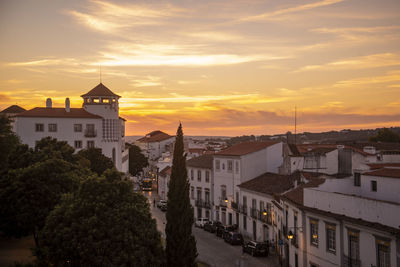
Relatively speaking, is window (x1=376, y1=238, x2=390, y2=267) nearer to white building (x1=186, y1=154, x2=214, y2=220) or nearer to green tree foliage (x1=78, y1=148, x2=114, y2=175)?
white building (x1=186, y1=154, x2=214, y2=220)

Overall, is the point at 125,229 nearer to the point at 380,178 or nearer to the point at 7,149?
the point at 380,178

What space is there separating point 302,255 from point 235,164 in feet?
Result: 76.8

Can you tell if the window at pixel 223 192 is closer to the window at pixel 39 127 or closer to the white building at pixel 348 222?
the white building at pixel 348 222

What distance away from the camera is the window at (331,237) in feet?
81.8

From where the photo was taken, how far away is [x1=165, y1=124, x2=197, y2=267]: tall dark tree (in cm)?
2898

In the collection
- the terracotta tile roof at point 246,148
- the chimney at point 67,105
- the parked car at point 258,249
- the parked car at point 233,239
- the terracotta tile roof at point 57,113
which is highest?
the chimney at point 67,105

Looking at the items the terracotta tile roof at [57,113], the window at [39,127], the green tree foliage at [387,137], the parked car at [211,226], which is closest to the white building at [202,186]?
the parked car at [211,226]

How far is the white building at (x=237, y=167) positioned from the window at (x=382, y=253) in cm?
2763

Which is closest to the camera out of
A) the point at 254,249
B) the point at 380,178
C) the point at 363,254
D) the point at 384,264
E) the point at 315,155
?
the point at 384,264

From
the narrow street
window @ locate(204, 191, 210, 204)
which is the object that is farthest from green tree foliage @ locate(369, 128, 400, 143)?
the narrow street

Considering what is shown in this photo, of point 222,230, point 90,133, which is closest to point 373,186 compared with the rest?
point 222,230

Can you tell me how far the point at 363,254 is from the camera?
22.3 metres

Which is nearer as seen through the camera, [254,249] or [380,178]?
[380,178]

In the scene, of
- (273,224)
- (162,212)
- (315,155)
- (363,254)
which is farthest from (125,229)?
(162,212)
